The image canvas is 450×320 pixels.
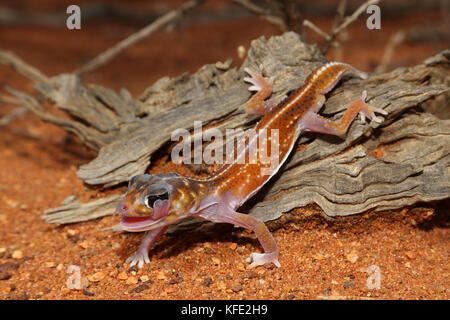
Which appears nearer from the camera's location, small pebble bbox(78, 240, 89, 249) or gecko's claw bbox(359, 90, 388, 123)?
gecko's claw bbox(359, 90, 388, 123)

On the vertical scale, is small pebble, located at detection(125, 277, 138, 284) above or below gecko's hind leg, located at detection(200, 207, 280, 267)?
below

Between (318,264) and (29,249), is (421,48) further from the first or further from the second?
(29,249)

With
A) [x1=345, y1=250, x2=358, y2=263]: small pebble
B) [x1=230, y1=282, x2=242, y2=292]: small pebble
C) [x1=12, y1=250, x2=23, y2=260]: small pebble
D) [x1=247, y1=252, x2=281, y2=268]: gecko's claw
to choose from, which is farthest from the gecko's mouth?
[x1=345, y1=250, x2=358, y2=263]: small pebble

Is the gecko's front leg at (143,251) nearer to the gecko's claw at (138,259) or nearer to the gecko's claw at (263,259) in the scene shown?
the gecko's claw at (138,259)

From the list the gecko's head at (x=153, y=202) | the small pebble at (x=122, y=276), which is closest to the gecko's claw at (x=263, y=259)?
the gecko's head at (x=153, y=202)

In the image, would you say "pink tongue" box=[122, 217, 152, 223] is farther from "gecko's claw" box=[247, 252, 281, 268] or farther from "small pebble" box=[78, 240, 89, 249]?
"small pebble" box=[78, 240, 89, 249]

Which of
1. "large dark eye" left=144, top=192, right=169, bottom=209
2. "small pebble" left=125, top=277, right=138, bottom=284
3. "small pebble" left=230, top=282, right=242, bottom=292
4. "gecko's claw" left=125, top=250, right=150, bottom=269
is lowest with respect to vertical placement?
"small pebble" left=230, top=282, right=242, bottom=292

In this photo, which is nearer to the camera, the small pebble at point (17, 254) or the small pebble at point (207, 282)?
the small pebble at point (207, 282)

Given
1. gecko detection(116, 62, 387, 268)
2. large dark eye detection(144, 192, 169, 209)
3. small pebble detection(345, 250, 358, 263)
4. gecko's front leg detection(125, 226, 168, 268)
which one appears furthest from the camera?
gecko's front leg detection(125, 226, 168, 268)
